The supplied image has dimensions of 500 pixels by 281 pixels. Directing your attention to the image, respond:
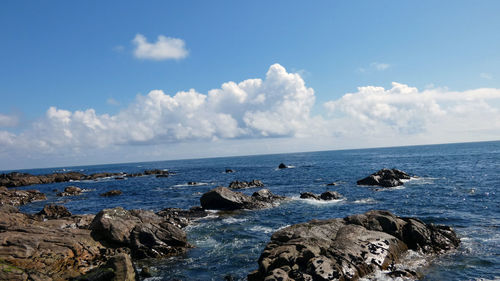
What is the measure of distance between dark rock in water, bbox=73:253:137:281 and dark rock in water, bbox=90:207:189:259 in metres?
5.31

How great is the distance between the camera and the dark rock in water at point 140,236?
2092 cm

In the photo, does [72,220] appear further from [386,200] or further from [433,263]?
[386,200]

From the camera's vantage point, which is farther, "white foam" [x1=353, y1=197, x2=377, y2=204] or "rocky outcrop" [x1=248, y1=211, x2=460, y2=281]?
"white foam" [x1=353, y1=197, x2=377, y2=204]

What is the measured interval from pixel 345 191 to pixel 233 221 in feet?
82.9

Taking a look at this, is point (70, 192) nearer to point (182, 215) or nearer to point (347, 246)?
point (182, 215)

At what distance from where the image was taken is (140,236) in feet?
70.3

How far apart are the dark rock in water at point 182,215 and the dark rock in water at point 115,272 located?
46.1 feet

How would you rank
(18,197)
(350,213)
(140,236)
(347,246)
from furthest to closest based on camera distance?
(18,197) → (350,213) → (140,236) → (347,246)

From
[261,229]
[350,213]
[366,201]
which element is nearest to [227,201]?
[261,229]

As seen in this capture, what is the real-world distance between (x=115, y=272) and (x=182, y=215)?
19.7 m

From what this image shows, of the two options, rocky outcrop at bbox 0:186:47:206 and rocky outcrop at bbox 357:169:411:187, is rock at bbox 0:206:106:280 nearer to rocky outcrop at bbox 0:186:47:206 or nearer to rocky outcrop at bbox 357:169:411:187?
rocky outcrop at bbox 0:186:47:206

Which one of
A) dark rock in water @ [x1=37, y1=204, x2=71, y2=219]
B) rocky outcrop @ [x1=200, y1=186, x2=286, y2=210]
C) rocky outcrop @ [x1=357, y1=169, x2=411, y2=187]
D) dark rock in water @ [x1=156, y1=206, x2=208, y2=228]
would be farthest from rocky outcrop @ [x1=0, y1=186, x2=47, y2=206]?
rocky outcrop @ [x1=357, y1=169, x2=411, y2=187]

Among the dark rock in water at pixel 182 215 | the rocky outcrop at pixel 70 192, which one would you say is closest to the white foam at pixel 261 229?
the dark rock in water at pixel 182 215

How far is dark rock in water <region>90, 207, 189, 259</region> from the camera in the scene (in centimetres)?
2092
